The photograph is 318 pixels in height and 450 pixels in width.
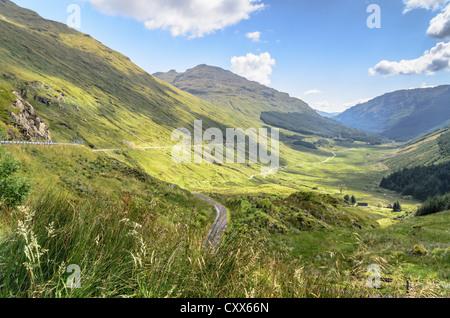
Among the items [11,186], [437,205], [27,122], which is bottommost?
[437,205]

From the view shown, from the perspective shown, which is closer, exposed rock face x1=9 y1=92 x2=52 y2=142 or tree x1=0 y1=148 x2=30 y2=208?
tree x1=0 y1=148 x2=30 y2=208

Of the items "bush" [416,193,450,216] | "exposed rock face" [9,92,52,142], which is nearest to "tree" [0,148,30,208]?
"exposed rock face" [9,92,52,142]

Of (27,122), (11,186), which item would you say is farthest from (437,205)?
(27,122)

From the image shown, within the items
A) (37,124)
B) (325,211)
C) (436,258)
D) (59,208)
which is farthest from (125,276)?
(37,124)

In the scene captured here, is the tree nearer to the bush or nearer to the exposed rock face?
the exposed rock face

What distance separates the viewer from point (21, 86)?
6348 inches

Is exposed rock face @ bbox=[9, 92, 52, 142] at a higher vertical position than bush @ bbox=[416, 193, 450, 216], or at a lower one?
higher

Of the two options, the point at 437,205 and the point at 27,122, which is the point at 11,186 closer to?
the point at 437,205

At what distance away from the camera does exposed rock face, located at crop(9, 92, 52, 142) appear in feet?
180

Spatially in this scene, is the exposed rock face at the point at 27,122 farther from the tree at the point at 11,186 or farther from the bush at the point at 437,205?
the bush at the point at 437,205

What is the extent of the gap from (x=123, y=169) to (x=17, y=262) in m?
58.6

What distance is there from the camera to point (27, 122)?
6756cm

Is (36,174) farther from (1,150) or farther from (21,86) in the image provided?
(21,86)
